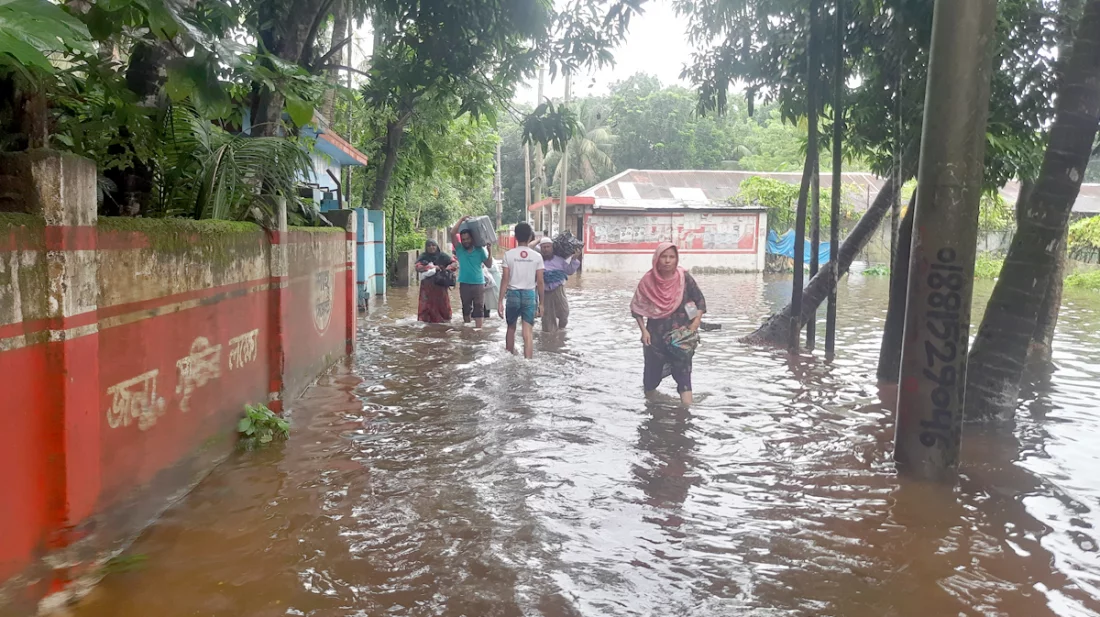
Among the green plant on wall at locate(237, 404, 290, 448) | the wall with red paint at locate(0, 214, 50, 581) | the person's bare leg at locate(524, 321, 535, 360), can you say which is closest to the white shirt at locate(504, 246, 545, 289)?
the person's bare leg at locate(524, 321, 535, 360)

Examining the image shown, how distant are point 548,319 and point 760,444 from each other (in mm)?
6392

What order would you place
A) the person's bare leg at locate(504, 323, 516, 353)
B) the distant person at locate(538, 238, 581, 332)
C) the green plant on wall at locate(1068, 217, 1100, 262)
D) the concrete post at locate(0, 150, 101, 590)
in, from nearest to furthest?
the concrete post at locate(0, 150, 101, 590) → the person's bare leg at locate(504, 323, 516, 353) → the distant person at locate(538, 238, 581, 332) → the green plant on wall at locate(1068, 217, 1100, 262)

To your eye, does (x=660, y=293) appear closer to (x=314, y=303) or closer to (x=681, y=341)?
(x=681, y=341)

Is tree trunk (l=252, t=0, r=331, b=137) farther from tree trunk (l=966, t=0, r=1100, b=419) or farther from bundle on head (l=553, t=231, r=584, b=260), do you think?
tree trunk (l=966, t=0, r=1100, b=419)

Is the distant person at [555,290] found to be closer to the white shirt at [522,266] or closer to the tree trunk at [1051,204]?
the white shirt at [522,266]

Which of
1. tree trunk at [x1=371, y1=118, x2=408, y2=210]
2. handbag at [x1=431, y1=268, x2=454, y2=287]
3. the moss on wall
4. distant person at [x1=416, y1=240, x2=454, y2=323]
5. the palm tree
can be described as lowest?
distant person at [x1=416, y1=240, x2=454, y2=323]

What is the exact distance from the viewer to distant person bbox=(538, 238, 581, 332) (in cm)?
1187

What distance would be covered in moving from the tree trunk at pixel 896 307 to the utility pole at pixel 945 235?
114 inches

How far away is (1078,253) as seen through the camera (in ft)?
84.6

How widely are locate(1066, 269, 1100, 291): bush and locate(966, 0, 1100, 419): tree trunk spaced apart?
19337 millimetres

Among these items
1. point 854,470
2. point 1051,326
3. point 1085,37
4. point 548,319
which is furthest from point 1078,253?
point 854,470

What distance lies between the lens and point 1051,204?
5992mm

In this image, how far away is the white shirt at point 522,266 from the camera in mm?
9492

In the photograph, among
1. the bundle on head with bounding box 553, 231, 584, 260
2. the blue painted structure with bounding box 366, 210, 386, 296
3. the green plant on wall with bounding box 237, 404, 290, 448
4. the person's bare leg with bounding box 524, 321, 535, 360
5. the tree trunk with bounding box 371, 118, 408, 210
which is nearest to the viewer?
the green plant on wall with bounding box 237, 404, 290, 448
